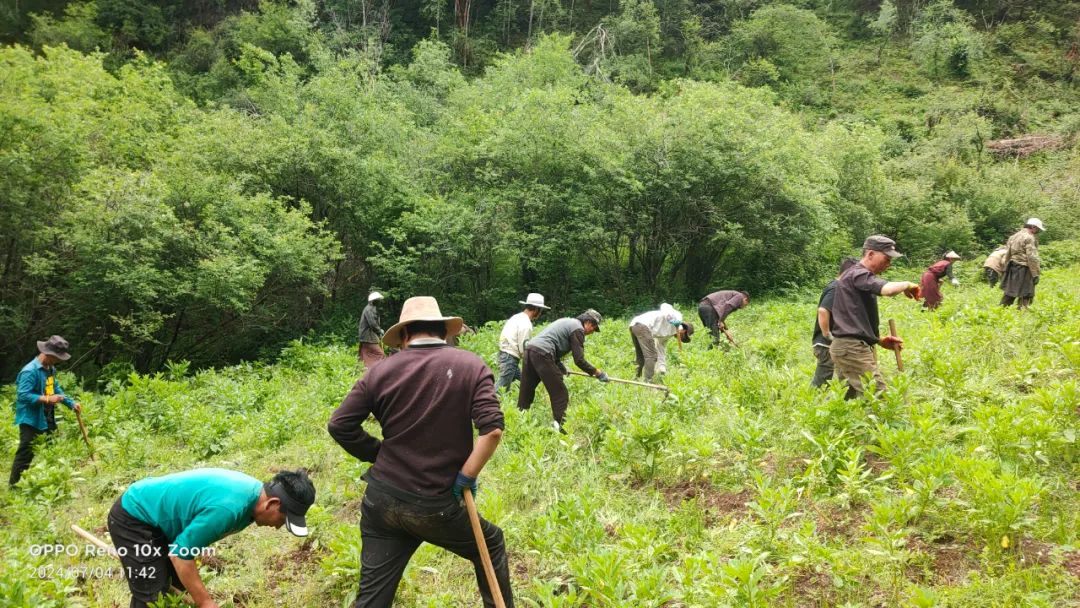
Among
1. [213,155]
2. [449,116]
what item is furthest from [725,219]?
[213,155]

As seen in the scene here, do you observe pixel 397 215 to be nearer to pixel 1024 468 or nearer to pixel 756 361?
pixel 756 361

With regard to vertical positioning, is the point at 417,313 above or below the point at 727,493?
above

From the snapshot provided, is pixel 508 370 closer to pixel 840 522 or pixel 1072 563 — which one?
pixel 840 522

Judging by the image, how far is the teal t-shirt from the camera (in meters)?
3.18

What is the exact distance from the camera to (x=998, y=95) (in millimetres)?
31641

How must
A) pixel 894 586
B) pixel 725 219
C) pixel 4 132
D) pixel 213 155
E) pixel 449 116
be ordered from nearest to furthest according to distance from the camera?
pixel 894 586 < pixel 4 132 < pixel 213 155 < pixel 725 219 < pixel 449 116

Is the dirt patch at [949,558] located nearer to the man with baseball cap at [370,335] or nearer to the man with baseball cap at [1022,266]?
the man with baseball cap at [1022,266]

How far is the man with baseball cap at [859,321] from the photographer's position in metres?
5.25

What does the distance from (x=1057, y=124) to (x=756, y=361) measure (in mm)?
30486

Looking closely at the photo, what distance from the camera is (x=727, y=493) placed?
199 inches

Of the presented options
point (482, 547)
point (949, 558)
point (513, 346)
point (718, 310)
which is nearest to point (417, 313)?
point (482, 547)

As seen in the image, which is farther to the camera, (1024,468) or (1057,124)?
(1057,124)

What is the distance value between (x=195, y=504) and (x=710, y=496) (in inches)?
146

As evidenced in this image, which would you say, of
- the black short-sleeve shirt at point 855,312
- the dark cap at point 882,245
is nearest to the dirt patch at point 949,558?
the black short-sleeve shirt at point 855,312
